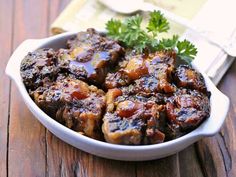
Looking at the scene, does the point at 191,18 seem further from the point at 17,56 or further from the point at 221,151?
the point at 17,56

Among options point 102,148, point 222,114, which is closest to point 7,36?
point 102,148

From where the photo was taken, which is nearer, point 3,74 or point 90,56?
point 90,56

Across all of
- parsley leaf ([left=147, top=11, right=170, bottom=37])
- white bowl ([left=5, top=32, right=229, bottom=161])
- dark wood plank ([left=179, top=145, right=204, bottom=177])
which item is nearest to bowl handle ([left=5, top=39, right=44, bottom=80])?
Answer: white bowl ([left=5, top=32, right=229, bottom=161])

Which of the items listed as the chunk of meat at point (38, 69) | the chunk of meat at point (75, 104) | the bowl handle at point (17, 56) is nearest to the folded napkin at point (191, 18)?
the bowl handle at point (17, 56)

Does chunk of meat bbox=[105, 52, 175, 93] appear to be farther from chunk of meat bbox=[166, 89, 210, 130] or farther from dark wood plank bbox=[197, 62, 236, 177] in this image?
dark wood plank bbox=[197, 62, 236, 177]

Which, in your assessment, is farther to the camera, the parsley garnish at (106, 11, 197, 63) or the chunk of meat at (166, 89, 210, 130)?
the parsley garnish at (106, 11, 197, 63)

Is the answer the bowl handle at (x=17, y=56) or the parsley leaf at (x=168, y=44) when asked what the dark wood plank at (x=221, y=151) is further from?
the bowl handle at (x=17, y=56)

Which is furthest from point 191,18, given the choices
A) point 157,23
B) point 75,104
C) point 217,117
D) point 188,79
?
point 75,104
